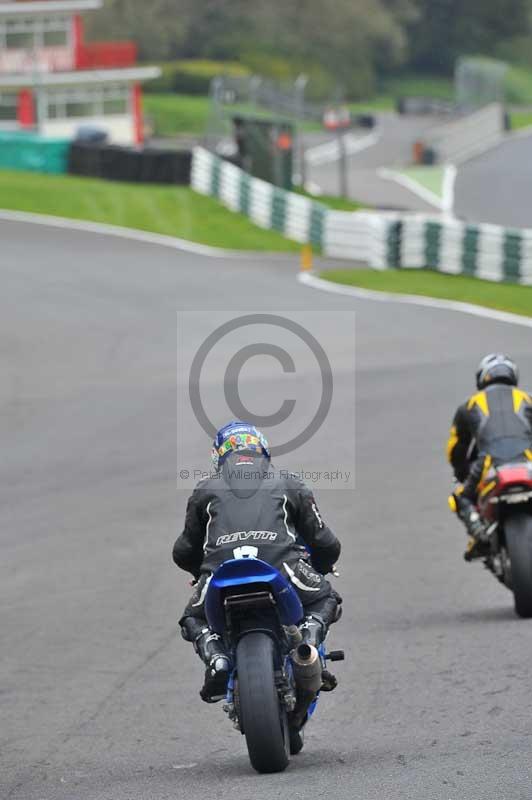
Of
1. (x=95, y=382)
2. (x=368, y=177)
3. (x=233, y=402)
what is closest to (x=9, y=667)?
(x=233, y=402)

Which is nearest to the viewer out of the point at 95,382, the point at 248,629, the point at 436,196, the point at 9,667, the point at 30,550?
the point at 248,629

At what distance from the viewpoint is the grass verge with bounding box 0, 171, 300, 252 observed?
33.3 metres

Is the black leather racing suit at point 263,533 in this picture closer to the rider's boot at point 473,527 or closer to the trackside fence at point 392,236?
the rider's boot at point 473,527

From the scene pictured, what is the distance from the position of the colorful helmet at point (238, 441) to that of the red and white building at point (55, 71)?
188 feet

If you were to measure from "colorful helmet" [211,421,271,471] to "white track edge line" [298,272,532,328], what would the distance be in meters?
15.5

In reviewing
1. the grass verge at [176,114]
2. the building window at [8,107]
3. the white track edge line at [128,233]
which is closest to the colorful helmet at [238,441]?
the white track edge line at [128,233]

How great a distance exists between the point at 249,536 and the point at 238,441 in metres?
0.54

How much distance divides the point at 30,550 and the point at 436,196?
113ft

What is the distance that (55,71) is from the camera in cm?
6241

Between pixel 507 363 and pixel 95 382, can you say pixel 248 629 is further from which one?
pixel 95 382

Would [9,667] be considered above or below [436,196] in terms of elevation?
above

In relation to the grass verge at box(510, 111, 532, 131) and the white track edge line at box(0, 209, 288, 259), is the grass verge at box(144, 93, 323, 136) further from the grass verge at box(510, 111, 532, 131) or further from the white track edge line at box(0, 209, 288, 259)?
the white track edge line at box(0, 209, 288, 259)

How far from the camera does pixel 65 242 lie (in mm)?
32250

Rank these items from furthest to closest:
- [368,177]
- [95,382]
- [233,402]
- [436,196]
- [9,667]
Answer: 1. [368,177]
2. [436,196]
3. [95,382]
4. [233,402]
5. [9,667]
